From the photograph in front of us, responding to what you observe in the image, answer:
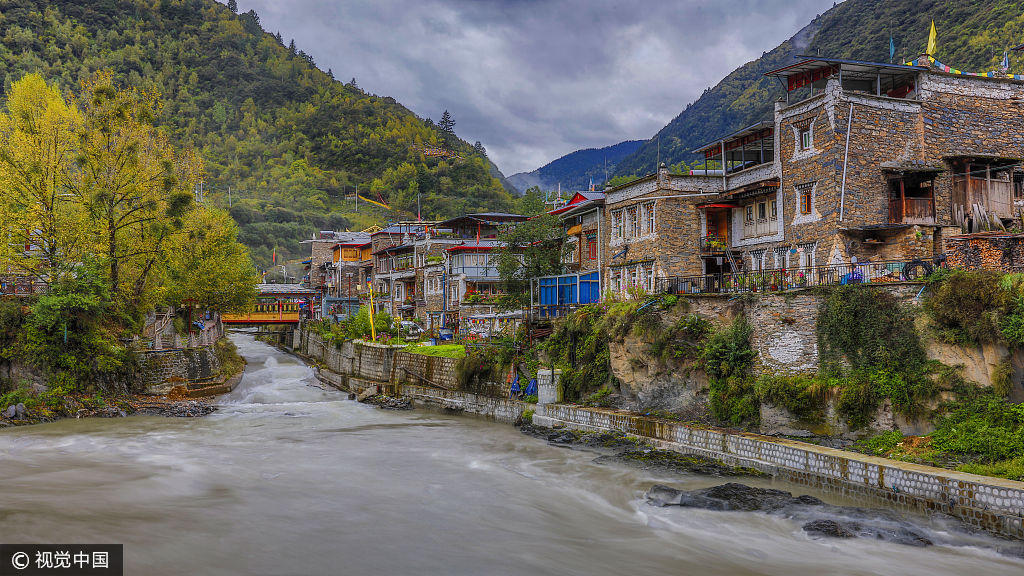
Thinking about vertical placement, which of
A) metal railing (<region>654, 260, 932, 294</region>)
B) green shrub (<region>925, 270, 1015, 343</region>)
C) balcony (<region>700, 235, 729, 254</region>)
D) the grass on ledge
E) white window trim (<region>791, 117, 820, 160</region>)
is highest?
white window trim (<region>791, 117, 820, 160</region>)

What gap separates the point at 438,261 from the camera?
155 feet

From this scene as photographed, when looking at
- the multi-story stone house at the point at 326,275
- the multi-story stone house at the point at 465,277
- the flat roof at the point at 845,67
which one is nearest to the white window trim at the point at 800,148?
the flat roof at the point at 845,67

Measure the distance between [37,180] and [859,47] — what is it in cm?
5901

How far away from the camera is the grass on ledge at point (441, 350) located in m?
29.4

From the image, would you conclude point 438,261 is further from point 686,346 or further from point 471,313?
point 686,346

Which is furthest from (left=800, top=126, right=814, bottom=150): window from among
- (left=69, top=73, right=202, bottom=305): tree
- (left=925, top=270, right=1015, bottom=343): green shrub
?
(left=69, top=73, right=202, bottom=305): tree

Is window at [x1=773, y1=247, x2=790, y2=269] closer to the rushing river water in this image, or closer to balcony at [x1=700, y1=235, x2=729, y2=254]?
balcony at [x1=700, y1=235, x2=729, y2=254]

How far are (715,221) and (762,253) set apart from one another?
2.90 metres

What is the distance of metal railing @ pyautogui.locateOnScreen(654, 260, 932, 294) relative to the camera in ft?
55.3

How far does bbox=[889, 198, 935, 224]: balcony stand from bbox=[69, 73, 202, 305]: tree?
29036 millimetres

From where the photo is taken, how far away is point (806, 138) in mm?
23672

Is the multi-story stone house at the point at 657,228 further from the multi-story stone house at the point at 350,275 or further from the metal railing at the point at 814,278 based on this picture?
the multi-story stone house at the point at 350,275

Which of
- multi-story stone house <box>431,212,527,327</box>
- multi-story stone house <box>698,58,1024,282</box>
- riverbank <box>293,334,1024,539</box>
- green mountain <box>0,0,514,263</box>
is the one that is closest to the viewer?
riverbank <box>293,334,1024,539</box>

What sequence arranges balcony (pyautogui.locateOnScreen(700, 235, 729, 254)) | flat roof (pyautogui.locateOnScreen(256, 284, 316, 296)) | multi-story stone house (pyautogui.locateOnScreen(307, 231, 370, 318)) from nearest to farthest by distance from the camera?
balcony (pyautogui.locateOnScreen(700, 235, 729, 254))
multi-story stone house (pyautogui.locateOnScreen(307, 231, 370, 318))
flat roof (pyautogui.locateOnScreen(256, 284, 316, 296))
